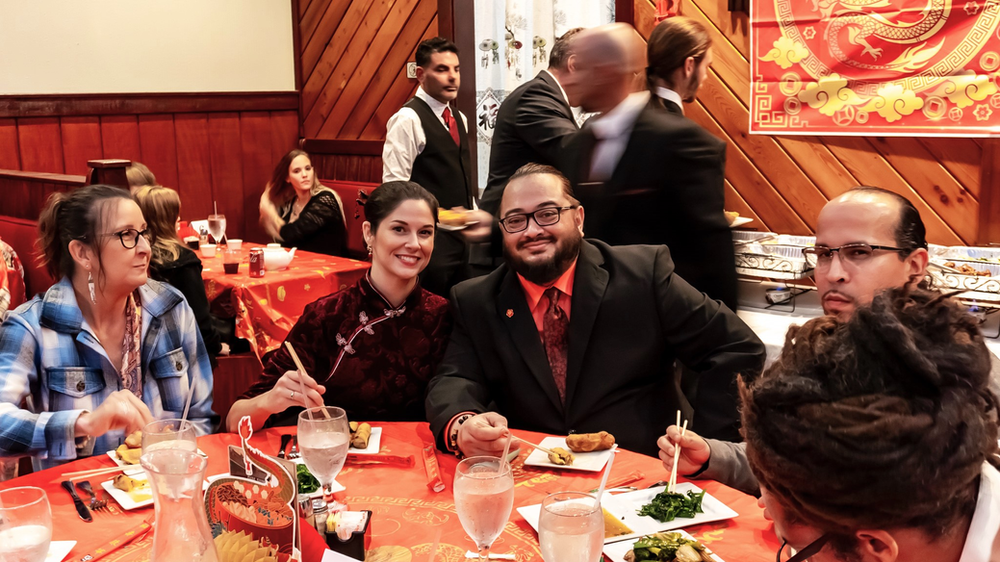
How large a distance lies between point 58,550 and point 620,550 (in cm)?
91

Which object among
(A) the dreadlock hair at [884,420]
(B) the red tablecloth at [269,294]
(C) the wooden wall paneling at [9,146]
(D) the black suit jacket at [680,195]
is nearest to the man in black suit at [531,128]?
(D) the black suit jacket at [680,195]

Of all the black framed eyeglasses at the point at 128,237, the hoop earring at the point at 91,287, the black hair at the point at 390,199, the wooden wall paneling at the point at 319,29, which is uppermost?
the wooden wall paneling at the point at 319,29

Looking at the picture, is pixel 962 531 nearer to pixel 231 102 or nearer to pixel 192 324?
pixel 192 324

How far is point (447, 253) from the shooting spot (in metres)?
4.11

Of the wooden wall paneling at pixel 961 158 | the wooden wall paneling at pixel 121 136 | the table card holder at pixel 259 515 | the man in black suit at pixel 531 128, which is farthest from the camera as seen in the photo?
the wooden wall paneling at pixel 121 136

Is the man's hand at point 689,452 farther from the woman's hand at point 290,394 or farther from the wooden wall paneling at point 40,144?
the wooden wall paneling at point 40,144

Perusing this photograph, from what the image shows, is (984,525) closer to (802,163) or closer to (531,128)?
(531,128)

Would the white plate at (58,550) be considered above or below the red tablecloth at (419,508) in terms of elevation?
above

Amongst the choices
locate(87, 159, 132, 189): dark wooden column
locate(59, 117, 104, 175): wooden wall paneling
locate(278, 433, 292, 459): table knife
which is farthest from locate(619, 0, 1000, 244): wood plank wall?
locate(59, 117, 104, 175): wooden wall paneling

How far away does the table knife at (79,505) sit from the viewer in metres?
1.52

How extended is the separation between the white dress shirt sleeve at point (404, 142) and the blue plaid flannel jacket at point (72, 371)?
244 centimetres

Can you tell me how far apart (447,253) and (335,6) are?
11.0ft

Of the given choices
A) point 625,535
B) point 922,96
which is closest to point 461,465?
point 625,535

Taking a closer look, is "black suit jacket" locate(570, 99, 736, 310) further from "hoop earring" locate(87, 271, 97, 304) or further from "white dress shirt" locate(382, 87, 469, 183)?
"white dress shirt" locate(382, 87, 469, 183)
